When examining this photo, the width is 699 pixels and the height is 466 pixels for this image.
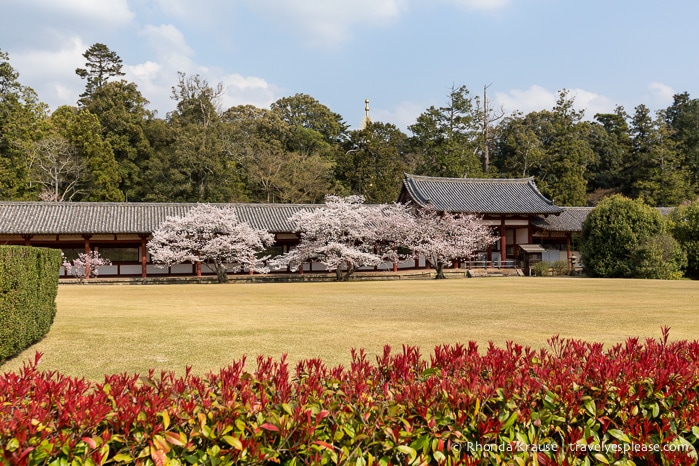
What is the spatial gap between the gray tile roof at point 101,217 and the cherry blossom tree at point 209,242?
5.18 ft

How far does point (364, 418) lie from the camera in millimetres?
2490

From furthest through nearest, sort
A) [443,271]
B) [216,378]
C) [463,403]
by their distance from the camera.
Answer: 1. [443,271]
2. [216,378]
3. [463,403]

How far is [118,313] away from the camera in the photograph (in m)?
12.6

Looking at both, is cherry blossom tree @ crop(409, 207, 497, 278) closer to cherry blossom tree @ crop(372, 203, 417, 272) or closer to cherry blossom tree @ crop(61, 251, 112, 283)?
cherry blossom tree @ crop(372, 203, 417, 272)

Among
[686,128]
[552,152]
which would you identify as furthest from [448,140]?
[686,128]

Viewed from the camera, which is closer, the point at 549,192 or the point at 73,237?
the point at 73,237

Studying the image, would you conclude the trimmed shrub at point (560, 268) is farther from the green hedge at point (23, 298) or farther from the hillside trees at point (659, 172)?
the green hedge at point (23, 298)

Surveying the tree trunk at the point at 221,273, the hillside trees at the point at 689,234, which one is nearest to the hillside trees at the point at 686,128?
the hillside trees at the point at 689,234

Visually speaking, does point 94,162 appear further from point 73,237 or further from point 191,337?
point 191,337

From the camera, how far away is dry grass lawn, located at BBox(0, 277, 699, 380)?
740 cm

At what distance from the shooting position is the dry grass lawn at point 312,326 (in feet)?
24.3

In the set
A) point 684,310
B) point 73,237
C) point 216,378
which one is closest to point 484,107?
point 73,237

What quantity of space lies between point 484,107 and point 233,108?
25.4 meters

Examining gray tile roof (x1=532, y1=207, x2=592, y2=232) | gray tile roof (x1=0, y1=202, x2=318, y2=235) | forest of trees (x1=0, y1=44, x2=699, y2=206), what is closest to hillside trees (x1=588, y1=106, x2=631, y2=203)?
forest of trees (x1=0, y1=44, x2=699, y2=206)
